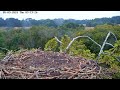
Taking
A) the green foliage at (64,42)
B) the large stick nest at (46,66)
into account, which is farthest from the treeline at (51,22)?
the large stick nest at (46,66)

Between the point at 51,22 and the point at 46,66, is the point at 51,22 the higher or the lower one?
the higher one

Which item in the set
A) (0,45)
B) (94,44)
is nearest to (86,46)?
(94,44)

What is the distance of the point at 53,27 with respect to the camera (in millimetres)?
3744

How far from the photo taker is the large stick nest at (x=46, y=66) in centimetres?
365

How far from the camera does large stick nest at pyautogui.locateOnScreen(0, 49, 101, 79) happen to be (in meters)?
3.65

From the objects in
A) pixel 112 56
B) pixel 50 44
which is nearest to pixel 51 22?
pixel 50 44

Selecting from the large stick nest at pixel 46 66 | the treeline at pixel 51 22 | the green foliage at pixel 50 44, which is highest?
the treeline at pixel 51 22

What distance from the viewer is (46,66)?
12.1 ft

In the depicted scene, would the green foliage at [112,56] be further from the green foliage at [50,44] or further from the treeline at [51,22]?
the green foliage at [50,44]

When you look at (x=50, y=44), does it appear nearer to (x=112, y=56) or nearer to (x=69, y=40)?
(x=69, y=40)
